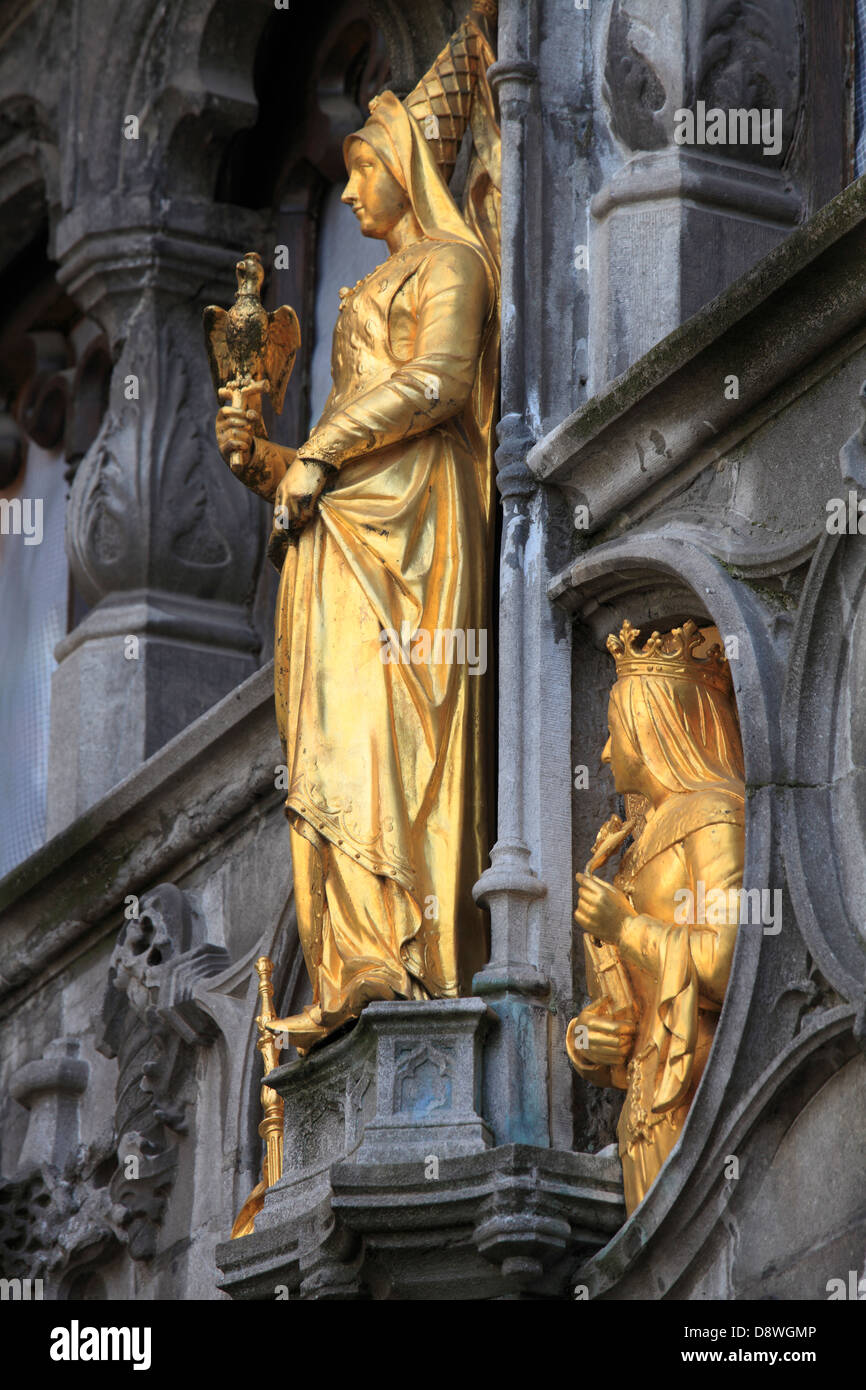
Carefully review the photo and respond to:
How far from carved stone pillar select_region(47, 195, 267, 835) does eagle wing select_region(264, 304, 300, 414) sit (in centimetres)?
230

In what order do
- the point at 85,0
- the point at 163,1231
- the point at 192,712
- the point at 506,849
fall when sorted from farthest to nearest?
the point at 85,0
the point at 192,712
the point at 163,1231
the point at 506,849

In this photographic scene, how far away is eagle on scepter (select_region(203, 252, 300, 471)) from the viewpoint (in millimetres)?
8078

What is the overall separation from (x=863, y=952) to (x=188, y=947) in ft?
10.6

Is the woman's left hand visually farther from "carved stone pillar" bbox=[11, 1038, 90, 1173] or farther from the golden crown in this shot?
"carved stone pillar" bbox=[11, 1038, 90, 1173]

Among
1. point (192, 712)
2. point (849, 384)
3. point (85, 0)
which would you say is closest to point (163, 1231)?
point (192, 712)

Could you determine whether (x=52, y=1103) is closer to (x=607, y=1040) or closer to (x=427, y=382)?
(x=427, y=382)

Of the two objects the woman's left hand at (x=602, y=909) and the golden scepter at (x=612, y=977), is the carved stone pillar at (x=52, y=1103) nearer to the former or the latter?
the golden scepter at (x=612, y=977)

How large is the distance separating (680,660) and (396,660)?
0.78 m

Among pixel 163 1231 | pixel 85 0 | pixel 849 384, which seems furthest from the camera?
pixel 85 0

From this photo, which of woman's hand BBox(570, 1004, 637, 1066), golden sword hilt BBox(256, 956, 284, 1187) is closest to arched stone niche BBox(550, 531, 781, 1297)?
woman's hand BBox(570, 1004, 637, 1066)

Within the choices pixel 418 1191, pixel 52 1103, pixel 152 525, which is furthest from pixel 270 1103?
pixel 152 525

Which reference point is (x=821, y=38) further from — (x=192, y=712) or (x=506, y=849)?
(x=192, y=712)

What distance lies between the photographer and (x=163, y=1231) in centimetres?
900
